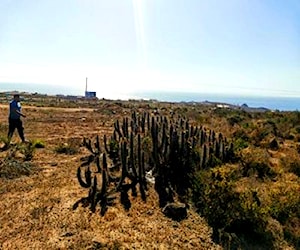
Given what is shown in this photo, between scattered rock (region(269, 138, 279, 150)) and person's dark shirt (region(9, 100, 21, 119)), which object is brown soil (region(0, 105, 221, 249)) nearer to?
person's dark shirt (region(9, 100, 21, 119))

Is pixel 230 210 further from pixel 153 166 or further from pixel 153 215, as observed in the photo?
pixel 153 166

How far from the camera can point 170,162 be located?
1063 centimetres

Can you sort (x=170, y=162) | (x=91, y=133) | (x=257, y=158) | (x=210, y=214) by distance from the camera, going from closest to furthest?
(x=210, y=214) < (x=170, y=162) < (x=257, y=158) < (x=91, y=133)

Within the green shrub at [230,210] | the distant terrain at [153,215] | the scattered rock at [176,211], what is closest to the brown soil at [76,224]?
the distant terrain at [153,215]

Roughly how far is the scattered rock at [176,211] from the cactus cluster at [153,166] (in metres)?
0.40

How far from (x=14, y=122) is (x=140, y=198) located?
7.85 m

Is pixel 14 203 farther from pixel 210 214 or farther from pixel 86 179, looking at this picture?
pixel 210 214

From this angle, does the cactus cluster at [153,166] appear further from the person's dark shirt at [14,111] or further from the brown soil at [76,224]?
the person's dark shirt at [14,111]

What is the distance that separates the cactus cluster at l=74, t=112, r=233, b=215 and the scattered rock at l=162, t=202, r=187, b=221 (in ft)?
1.33

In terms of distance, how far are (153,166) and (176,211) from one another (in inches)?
111

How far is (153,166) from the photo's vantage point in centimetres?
1068

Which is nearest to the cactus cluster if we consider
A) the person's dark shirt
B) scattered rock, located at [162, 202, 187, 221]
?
scattered rock, located at [162, 202, 187, 221]

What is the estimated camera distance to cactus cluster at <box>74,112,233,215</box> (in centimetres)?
887

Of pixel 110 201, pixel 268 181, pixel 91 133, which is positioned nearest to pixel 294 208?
pixel 268 181
